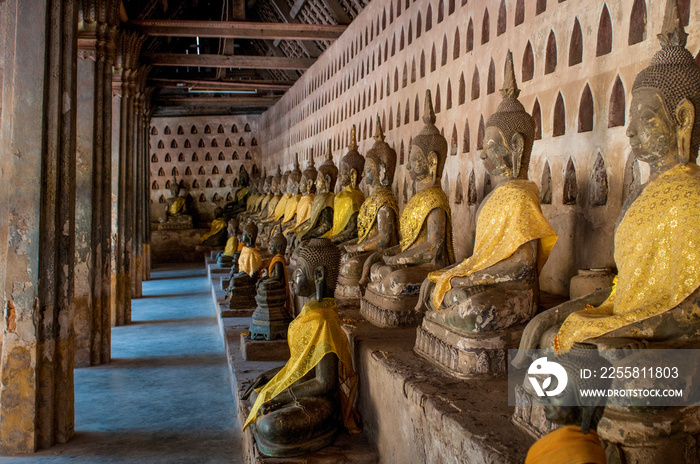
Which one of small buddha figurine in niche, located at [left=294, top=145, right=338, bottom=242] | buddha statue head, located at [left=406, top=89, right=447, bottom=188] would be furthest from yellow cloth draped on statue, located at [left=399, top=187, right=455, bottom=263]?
small buddha figurine in niche, located at [left=294, top=145, right=338, bottom=242]

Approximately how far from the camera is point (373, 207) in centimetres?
666

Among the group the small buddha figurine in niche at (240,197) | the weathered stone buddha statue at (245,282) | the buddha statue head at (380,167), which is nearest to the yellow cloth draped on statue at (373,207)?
the buddha statue head at (380,167)

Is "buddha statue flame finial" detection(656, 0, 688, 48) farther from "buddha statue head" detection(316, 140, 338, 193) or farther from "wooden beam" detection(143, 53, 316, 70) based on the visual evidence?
"wooden beam" detection(143, 53, 316, 70)

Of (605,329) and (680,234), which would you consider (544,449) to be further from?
(680,234)

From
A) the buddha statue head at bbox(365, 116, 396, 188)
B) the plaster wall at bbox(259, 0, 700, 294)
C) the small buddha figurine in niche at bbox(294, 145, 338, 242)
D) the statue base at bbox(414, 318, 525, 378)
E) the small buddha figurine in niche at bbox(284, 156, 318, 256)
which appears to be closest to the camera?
the statue base at bbox(414, 318, 525, 378)

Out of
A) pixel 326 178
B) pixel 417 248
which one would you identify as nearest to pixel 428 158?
pixel 417 248

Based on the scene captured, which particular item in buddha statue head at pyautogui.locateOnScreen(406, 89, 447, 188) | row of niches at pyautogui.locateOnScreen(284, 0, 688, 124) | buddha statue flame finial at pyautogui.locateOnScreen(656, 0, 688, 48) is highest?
row of niches at pyautogui.locateOnScreen(284, 0, 688, 124)

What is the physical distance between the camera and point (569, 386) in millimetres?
2018

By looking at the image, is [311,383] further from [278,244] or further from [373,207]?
[278,244]

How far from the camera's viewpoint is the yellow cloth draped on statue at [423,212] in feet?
17.3

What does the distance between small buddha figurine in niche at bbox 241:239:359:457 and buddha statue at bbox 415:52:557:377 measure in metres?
0.58

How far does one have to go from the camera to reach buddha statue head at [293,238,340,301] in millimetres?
4215

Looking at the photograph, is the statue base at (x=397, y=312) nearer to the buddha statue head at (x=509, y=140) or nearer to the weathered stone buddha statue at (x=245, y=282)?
the buddha statue head at (x=509, y=140)

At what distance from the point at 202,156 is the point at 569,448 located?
2257cm
